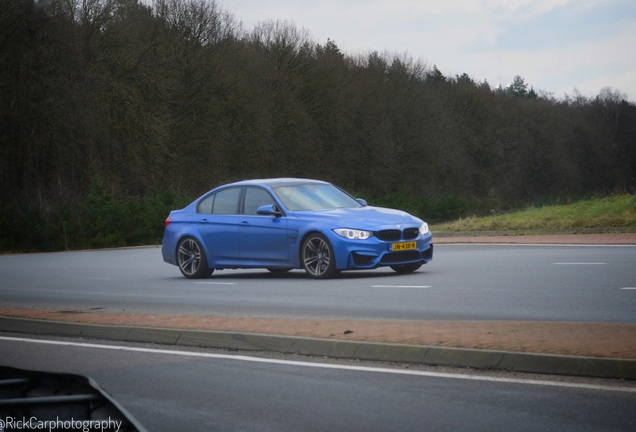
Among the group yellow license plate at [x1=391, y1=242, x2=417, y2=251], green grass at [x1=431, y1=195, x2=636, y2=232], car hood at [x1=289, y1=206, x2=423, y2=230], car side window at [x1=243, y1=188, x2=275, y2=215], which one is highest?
car side window at [x1=243, y1=188, x2=275, y2=215]

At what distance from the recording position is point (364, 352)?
882cm

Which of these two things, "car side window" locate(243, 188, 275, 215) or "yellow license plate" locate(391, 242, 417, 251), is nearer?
"yellow license plate" locate(391, 242, 417, 251)

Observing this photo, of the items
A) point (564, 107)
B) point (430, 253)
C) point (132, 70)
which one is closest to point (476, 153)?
point (564, 107)

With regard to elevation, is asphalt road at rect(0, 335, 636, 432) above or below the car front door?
below

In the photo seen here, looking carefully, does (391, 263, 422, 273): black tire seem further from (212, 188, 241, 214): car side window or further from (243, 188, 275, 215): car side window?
(212, 188, 241, 214): car side window

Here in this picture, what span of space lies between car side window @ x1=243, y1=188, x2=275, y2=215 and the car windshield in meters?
0.19

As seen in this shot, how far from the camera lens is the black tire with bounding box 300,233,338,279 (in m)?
16.8

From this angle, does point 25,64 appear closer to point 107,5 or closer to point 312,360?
point 107,5

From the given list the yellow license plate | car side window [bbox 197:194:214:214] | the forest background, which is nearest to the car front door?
car side window [bbox 197:194:214:214]

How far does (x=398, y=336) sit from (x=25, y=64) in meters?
37.0

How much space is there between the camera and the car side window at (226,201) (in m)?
18.3

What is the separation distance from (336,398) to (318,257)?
1002cm

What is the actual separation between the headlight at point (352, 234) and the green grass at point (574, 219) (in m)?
12.2

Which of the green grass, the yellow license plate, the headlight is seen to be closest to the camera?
the headlight
